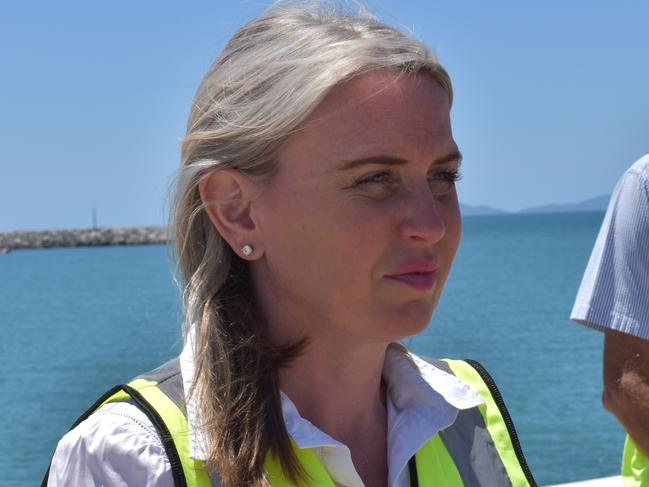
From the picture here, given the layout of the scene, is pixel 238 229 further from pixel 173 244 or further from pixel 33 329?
pixel 33 329

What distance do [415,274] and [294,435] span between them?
251 millimetres

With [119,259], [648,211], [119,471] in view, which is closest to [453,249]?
[119,471]

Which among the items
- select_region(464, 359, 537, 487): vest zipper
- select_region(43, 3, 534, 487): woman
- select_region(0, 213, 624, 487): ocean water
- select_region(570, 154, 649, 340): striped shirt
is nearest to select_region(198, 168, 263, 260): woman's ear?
select_region(43, 3, 534, 487): woman

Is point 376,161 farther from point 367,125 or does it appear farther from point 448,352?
point 448,352

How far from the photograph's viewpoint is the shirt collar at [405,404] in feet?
4.20

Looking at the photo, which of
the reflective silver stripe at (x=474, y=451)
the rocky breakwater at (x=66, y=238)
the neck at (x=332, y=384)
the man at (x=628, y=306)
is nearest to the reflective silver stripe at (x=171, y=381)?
the neck at (x=332, y=384)

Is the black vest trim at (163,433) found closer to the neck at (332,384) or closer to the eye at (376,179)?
the neck at (332,384)

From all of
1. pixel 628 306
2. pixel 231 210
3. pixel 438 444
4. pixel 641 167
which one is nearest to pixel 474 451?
pixel 438 444

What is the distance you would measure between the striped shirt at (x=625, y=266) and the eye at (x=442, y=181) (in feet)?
2.88

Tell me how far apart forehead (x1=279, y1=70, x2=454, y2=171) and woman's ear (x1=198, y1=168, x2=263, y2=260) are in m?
0.08

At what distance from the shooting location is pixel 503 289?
121 ft

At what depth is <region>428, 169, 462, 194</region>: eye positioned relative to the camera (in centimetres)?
131

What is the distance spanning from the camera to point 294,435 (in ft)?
4.18

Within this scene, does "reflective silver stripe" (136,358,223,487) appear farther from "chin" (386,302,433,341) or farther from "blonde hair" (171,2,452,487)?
"chin" (386,302,433,341)
